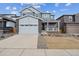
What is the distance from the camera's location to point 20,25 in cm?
1877

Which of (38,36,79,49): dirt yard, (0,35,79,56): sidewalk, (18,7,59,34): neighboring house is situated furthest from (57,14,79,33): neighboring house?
(0,35,79,56): sidewalk

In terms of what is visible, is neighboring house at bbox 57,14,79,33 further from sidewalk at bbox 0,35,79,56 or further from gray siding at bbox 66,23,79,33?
sidewalk at bbox 0,35,79,56

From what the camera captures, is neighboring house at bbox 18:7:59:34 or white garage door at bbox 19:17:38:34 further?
white garage door at bbox 19:17:38:34

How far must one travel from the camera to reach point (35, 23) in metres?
19.4

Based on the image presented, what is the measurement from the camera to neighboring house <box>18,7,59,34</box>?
1730cm

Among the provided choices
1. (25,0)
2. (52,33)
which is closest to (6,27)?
(52,33)

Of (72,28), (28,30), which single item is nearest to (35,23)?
(28,30)

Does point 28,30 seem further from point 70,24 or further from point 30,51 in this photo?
point 30,51

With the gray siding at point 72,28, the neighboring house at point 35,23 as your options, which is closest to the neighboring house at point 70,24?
the gray siding at point 72,28

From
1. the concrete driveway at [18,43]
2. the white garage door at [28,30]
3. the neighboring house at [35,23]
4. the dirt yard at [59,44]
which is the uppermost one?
the neighboring house at [35,23]

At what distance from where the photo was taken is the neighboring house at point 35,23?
17297 mm

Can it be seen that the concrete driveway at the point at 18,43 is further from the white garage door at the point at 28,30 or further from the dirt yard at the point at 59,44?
the white garage door at the point at 28,30

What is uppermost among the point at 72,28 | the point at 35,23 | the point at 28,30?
the point at 35,23

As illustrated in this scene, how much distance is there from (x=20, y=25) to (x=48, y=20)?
3164 millimetres
